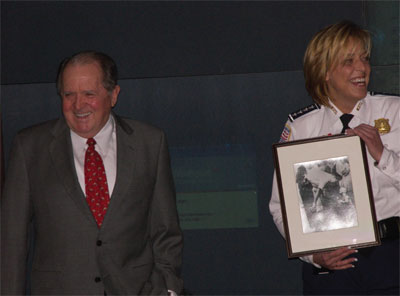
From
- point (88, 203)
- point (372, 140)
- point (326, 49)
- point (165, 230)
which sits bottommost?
point (165, 230)

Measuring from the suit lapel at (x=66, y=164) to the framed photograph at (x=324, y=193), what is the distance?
88 centimetres

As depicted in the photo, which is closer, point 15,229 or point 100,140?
point 15,229

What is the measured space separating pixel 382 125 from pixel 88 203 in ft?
4.44

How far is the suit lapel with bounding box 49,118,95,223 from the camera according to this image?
274 centimetres

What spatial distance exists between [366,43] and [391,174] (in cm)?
59

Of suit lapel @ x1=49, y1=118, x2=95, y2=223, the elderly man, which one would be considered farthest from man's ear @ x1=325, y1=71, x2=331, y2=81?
suit lapel @ x1=49, y1=118, x2=95, y2=223

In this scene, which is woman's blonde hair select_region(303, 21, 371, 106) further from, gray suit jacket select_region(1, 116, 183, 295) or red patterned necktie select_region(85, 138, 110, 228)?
red patterned necktie select_region(85, 138, 110, 228)

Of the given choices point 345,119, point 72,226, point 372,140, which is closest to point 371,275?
point 372,140

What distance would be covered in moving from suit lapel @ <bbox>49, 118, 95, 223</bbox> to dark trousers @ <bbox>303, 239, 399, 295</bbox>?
112cm

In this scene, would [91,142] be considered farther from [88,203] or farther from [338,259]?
[338,259]

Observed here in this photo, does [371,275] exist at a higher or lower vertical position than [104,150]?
lower

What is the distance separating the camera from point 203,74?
3824 millimetres

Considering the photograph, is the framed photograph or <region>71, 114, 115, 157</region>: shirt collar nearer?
the framed photograph

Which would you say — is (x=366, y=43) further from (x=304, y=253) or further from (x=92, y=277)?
(x=92, y=277)
